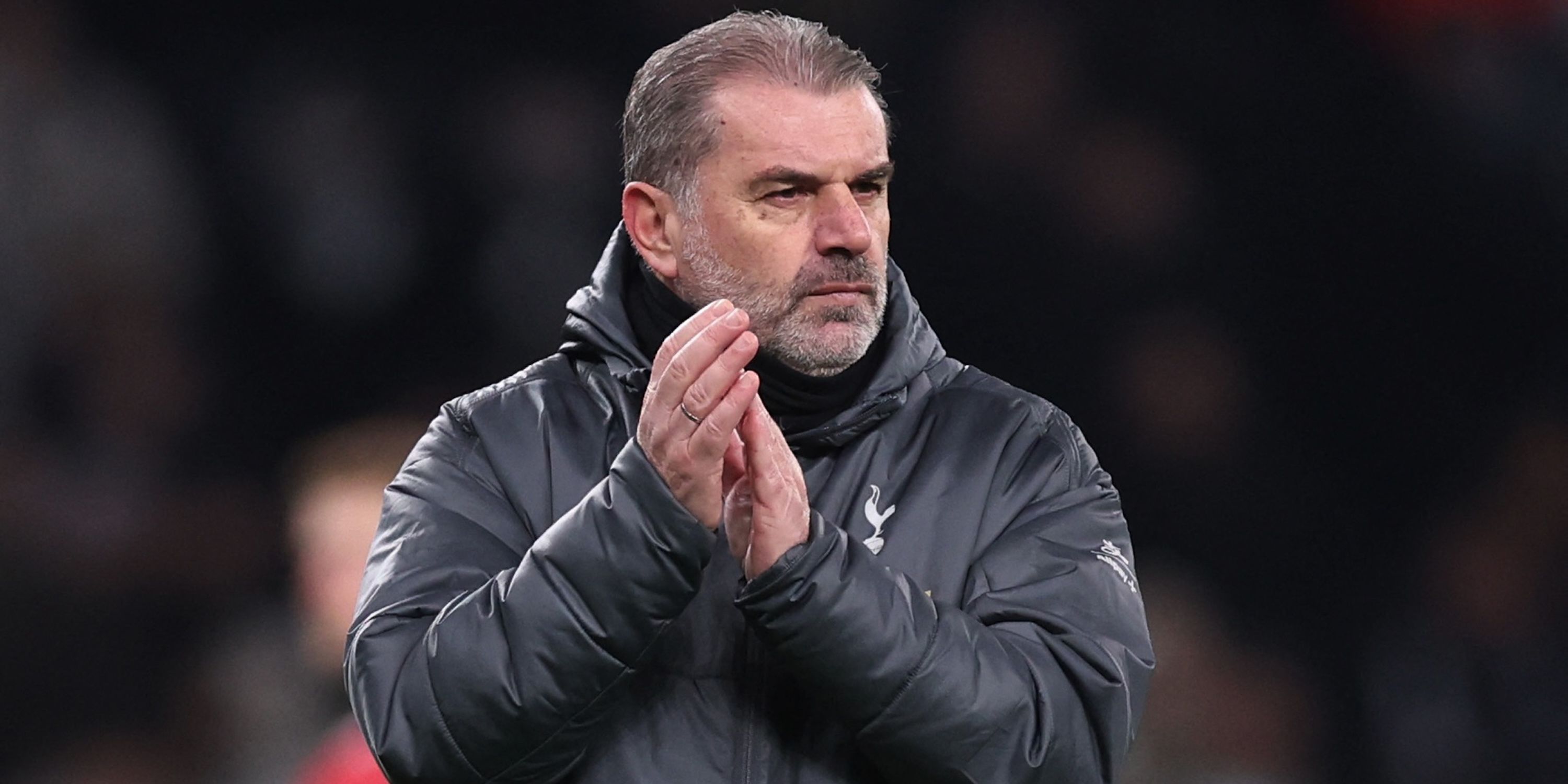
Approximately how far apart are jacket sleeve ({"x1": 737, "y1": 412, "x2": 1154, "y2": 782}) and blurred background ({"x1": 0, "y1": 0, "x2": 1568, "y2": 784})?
169cm

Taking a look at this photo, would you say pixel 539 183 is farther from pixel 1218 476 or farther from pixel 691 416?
pixel 691 416

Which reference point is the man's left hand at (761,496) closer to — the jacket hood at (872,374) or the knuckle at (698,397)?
the knuckle at (698,397)

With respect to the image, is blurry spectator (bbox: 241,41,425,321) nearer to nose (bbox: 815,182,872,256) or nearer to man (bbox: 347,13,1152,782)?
man (bbox: 347,13,1152,782)

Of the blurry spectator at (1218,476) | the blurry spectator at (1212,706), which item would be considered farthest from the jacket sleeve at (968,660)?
the blurry spectator at (1218,476)

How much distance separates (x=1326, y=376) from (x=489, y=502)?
2.24 metres

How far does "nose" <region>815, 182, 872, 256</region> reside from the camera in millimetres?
1508

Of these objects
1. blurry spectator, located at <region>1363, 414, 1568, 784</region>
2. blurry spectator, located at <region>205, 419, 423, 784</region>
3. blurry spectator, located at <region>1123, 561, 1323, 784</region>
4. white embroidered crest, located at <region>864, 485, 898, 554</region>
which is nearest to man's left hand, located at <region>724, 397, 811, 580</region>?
white embroidered crest, located at <region>864, 485, 898, 554</region>

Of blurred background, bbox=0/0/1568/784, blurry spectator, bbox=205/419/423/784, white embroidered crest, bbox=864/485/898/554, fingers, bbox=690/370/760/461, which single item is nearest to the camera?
fingers, bbox=690/370/760/461

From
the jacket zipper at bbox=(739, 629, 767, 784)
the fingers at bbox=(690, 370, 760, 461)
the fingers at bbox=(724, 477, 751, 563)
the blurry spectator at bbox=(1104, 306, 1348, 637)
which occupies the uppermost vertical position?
the fingers at bbox=(690, 370, 760, 461)

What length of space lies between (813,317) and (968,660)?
34 centimetres

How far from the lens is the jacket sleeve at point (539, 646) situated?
1.31 meters

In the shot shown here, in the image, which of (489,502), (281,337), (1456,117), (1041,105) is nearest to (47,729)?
(281,337)

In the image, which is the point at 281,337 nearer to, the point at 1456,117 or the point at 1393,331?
the point at 1393,331

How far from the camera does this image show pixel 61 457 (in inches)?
122
